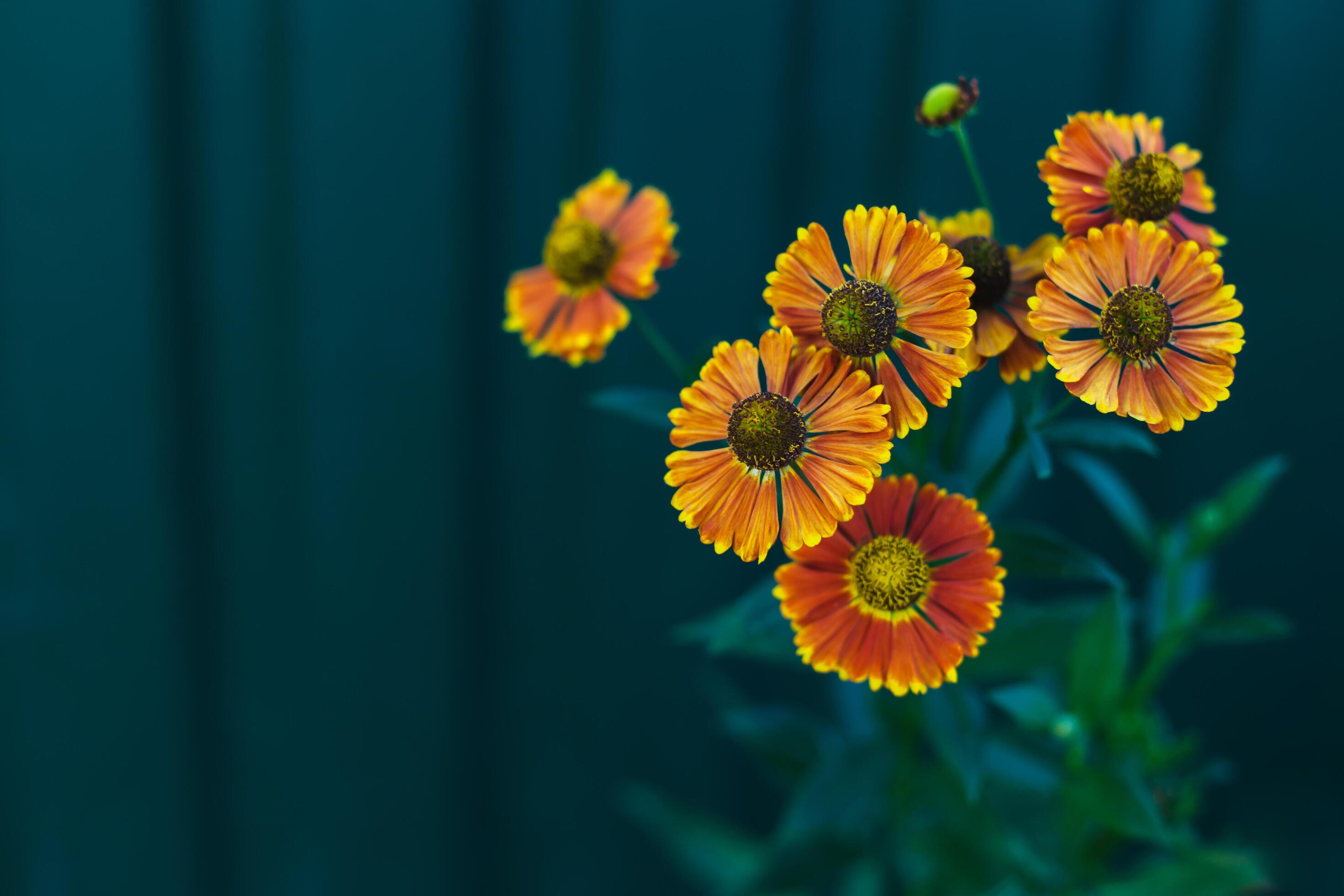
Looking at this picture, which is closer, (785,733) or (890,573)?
(890,573)

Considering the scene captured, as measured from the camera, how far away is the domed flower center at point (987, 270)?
0.47m

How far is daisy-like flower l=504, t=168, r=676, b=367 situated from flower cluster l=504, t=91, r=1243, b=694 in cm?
15

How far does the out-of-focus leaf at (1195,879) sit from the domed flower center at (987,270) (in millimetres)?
498

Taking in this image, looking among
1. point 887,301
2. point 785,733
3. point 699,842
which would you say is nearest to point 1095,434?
point 887,301

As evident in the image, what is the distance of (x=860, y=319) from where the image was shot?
43cm

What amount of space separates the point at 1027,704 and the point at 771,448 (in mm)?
312

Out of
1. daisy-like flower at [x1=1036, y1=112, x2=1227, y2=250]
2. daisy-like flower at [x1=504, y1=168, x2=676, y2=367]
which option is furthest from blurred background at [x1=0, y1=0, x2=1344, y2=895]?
daisy-like flower at [x1=1036, y1=112, x2=1227, y2=250]

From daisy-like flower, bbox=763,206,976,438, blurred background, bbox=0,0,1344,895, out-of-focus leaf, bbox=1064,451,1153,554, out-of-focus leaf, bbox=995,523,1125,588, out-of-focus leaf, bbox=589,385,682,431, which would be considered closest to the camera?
daisy-like flower, bbox=763,206,976,438

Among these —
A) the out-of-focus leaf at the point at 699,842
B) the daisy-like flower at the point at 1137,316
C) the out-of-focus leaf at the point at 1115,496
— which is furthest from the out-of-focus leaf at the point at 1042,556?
the out-of-focus leaf at the point at 699,842

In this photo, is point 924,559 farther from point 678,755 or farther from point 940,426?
point 678,755

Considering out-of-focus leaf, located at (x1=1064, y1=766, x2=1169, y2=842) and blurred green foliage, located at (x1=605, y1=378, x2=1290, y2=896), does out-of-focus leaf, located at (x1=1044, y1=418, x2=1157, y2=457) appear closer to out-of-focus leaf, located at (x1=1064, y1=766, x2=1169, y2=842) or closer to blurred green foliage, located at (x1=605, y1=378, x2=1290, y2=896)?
blurred green foliage, located at (x1=605, y1=378, x2=1290, y2=896)

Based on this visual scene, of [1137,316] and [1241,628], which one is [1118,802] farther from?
[1137,316]

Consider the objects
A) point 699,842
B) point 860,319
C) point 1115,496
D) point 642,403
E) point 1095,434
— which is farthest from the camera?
point 699,842

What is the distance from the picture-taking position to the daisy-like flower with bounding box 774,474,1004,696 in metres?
0.46
